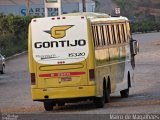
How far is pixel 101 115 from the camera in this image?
17453 millimetres

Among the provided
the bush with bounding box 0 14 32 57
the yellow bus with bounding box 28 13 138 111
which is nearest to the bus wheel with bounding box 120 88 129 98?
the yellow bus with bounding box 28 13 138 111

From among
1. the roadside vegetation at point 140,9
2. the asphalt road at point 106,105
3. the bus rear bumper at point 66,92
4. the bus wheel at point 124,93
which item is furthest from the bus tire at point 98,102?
the roadside vegetation at point 140,9

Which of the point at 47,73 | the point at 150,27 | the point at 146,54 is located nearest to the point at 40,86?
the point at 47,73

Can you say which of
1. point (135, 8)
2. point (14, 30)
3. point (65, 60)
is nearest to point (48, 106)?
point (65, 60)

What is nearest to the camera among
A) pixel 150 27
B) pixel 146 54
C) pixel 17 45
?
pixel 146 54

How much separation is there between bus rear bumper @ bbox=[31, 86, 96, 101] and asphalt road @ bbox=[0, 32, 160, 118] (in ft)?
1.41

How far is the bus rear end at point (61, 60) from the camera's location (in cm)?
1981

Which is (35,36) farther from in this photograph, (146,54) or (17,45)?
(17,45)

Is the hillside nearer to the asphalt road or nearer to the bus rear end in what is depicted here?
the asphalt road

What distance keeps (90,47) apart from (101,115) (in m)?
3.08

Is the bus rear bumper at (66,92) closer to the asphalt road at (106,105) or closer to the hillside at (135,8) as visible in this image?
the asphalt road at (106,105)

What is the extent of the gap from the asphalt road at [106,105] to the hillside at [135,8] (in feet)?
289

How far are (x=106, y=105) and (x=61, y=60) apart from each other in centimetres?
230

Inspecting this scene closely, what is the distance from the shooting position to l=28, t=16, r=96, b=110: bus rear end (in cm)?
1981
